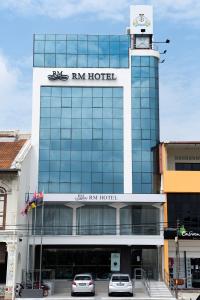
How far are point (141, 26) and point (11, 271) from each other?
2997 cm

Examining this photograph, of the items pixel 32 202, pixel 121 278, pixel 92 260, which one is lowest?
pixel 121 278

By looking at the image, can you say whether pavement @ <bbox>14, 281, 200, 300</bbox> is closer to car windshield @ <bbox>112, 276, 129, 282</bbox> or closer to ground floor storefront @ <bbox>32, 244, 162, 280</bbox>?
car windshield @ <bbox>112, 276, 129, 282</bbox>

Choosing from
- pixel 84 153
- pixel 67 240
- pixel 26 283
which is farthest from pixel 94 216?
pixel 26 283

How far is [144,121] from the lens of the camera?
170ft

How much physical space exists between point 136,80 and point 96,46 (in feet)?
18.7

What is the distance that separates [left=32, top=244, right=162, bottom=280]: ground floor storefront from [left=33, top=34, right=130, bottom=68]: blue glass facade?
18.8 meters

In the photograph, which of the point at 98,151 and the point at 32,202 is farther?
the point at 98,151

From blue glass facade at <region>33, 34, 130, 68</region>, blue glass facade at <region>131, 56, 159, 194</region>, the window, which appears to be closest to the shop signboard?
blue glass facade at <region>131, 56, 159, 194</region>

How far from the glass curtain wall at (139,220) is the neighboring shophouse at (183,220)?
1565mm

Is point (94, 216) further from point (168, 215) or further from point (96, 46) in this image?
point (96, 46)

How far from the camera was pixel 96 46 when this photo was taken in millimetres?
53844

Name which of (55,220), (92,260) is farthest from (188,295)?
(55,220)

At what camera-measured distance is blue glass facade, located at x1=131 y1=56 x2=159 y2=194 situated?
50.5 meters

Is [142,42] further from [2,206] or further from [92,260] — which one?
[2,206]
